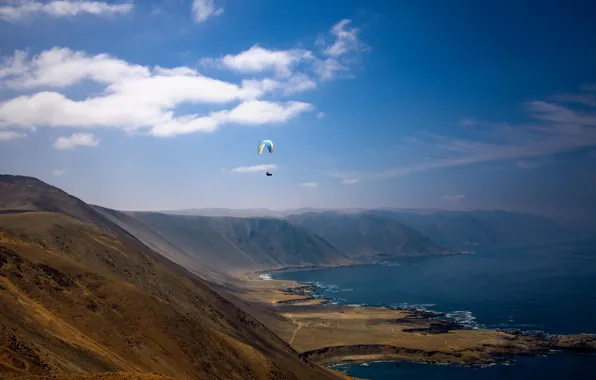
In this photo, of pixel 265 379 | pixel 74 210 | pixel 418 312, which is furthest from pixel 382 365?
pixel 74 210

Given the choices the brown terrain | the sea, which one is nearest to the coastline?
the brown terrain

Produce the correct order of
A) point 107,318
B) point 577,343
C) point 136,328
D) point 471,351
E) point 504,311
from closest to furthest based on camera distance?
point 107,318, point 136,328, point 471,351, point 577,343, point 504,311

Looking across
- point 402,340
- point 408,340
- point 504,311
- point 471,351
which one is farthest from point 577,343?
point 504,311

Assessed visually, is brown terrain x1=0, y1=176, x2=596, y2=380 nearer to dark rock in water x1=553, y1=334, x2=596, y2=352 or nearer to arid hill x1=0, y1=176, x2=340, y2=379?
arid hill x1=0, y1=176, x2=340, y2=379

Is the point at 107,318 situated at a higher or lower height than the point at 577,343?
higher

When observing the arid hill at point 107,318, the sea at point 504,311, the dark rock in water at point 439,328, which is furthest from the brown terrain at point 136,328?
the sea at point 504,311

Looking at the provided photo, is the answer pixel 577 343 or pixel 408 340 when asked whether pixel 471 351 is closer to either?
pixel 408 340
